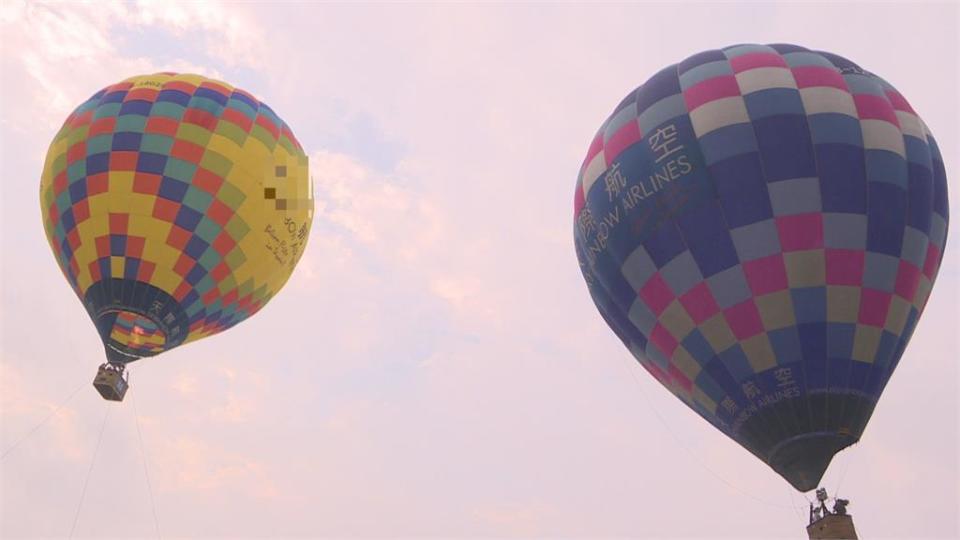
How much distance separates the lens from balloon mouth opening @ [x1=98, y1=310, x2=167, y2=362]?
16.5 m

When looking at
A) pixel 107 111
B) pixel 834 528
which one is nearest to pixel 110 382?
pixel 107 111

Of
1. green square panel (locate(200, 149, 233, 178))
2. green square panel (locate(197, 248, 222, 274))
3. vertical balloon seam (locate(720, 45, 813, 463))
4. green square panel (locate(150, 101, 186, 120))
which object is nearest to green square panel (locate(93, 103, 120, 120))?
green square panel (locate(150, 101, 186, 120))

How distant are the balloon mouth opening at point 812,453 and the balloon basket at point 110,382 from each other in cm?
1303

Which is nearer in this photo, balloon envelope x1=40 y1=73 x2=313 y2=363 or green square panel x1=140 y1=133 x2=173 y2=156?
balloon envelope x1=40 y1=73 x2=313 y2=363

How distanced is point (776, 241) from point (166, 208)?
11876 millimetres

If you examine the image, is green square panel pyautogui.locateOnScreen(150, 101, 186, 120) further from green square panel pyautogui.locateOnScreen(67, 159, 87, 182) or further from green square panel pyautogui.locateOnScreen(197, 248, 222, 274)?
green square panel pyautogui.locateOnScreen(197, 248, 222, 274)

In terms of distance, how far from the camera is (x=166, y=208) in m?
16.8

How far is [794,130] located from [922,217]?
2.46 meters

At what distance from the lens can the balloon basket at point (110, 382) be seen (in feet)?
55.2

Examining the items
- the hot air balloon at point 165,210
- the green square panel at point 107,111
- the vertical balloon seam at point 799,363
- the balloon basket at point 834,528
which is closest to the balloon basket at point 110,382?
the hot air balloon at point 165,210

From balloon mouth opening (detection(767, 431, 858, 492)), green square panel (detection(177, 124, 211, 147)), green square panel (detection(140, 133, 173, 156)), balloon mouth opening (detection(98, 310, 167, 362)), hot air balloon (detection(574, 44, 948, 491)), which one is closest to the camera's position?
balloon mouth opening (detection(767, 431, 858, 492))

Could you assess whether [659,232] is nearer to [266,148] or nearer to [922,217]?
[922,217]

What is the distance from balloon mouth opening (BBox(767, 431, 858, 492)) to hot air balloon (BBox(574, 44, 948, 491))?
0.02 meters

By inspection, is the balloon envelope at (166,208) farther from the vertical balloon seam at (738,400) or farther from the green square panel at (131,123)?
the vertical balloon seam at (738,400)
